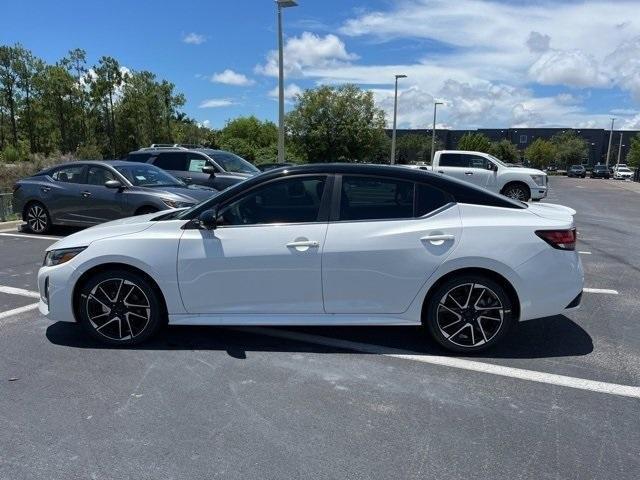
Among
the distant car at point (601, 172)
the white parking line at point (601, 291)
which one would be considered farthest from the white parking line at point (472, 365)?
the distant car at point (601, 172)

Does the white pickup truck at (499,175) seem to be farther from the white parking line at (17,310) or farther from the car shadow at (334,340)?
the white parking line at (17,310)

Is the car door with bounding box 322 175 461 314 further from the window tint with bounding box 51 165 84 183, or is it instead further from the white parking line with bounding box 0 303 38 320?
the window tint with bounding box 51 165 84 183

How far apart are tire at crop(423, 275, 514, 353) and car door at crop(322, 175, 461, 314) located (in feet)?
0.79

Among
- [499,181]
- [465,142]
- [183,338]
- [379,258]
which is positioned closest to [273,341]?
[183,338]

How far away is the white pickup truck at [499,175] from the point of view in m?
17.0

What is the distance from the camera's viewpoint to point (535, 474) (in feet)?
9.12

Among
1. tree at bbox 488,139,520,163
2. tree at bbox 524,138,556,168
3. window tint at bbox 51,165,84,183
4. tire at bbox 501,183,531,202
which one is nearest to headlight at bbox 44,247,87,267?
window tint at bbox 51,165,84,183

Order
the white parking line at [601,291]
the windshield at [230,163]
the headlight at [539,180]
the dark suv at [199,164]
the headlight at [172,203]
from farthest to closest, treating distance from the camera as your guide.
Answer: the headlight at [539,180] < the windshield at [230,163] < the dark suv at [199,164] < the headlight at [172,203] < the white parking line at [601,291]

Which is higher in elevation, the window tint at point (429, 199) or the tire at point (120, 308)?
the window tint at point (429, 199)

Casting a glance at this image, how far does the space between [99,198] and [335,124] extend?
2735 centimetres

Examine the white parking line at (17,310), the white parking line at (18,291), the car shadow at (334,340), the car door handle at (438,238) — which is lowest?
the white parking line at (18,291)

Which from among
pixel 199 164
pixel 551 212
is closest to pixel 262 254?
pixel 551 212

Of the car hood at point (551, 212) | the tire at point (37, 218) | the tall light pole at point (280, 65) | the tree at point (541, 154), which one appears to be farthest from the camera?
the tree at point (541, 154)

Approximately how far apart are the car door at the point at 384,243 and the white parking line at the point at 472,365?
0.39 meters
